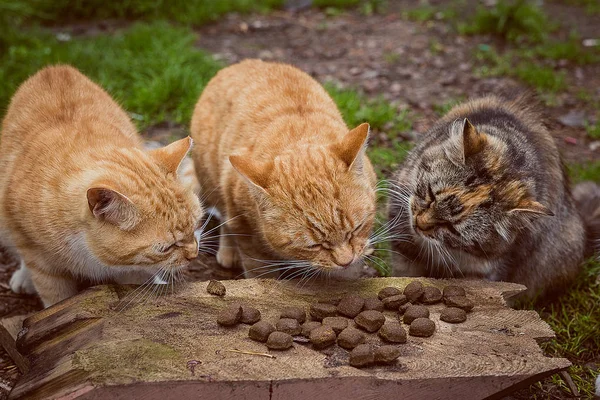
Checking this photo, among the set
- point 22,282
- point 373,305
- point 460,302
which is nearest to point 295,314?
point 373,305

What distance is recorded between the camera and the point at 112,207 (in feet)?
10.2

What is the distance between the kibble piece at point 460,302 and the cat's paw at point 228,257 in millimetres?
1639

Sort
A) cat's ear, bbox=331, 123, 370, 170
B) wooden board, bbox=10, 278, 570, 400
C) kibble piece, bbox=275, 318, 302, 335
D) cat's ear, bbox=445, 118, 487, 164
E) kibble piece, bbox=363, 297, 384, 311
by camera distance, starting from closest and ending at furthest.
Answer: wooden board, bbox=10, 278, 570, 400, kibble piece, bbox=275, 318, 302, 335, kibble piece, bbox=363, 297, 384, 311, cat's ear, bbox=331, 123, 370, 170, cat's ear, bbox=445, 118, 487, 164

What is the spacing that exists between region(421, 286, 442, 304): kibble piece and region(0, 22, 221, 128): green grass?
3379mm

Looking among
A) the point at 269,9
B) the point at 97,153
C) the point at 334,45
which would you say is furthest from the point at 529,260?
the point at 269,9

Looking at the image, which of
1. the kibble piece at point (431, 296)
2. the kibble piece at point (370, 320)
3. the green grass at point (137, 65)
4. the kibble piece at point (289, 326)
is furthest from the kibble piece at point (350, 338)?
the green grass at point (137, 65)

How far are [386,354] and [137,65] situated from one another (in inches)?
190

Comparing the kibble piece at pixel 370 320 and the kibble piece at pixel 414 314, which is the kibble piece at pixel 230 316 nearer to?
the kibble piece at pixel 370 320

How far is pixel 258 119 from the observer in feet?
13.8

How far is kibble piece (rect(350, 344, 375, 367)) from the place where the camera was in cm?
290

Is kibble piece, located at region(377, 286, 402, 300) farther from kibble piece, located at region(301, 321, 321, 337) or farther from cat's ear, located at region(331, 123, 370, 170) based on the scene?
cat's ear, located at region(331, 123, 370, 170)

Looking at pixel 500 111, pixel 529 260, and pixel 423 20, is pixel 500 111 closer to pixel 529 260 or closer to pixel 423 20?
pixel 529 260

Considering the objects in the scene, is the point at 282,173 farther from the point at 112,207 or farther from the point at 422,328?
the point at 422,328

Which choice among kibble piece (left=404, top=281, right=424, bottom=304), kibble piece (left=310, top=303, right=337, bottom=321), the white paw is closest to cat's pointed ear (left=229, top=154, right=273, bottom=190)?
kibble piece (left=310, top=303, right=337, bottom=321)
